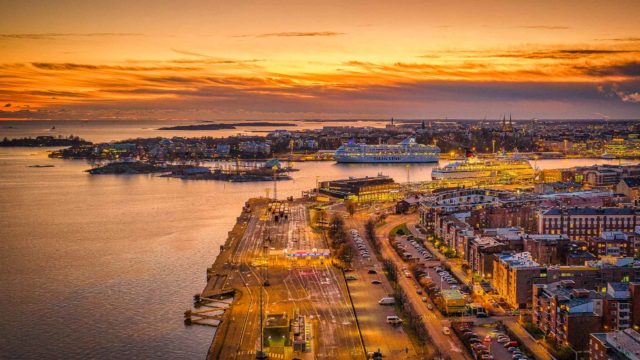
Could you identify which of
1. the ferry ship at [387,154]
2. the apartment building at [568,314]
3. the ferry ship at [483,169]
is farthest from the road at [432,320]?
the ferry ship at [387,154]

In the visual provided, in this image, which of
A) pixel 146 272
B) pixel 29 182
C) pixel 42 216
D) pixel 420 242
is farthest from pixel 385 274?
pixel 29 182

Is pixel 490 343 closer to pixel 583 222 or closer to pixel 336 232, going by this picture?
pixel 583 222

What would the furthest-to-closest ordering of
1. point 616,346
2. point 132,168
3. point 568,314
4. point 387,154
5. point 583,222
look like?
point 387,154 < point 132,168 < point 583,222 < point 568,314 < point 616,346

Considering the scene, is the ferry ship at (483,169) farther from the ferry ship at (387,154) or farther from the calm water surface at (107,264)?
the ferry ship at (387,154)

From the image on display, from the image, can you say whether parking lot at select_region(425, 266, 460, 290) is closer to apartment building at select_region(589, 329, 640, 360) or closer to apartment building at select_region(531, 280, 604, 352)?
apartment building at select_region(531, 280, 604, 352)

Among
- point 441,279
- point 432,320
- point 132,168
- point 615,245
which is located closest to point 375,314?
point 432,320

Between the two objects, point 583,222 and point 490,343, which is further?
point 583,222

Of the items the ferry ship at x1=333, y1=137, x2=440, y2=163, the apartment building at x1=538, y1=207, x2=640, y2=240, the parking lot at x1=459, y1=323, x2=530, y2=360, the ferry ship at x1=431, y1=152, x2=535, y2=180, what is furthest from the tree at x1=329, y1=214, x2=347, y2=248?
the ferry ship at x1=333, y1=137, x2=440, y2=163
